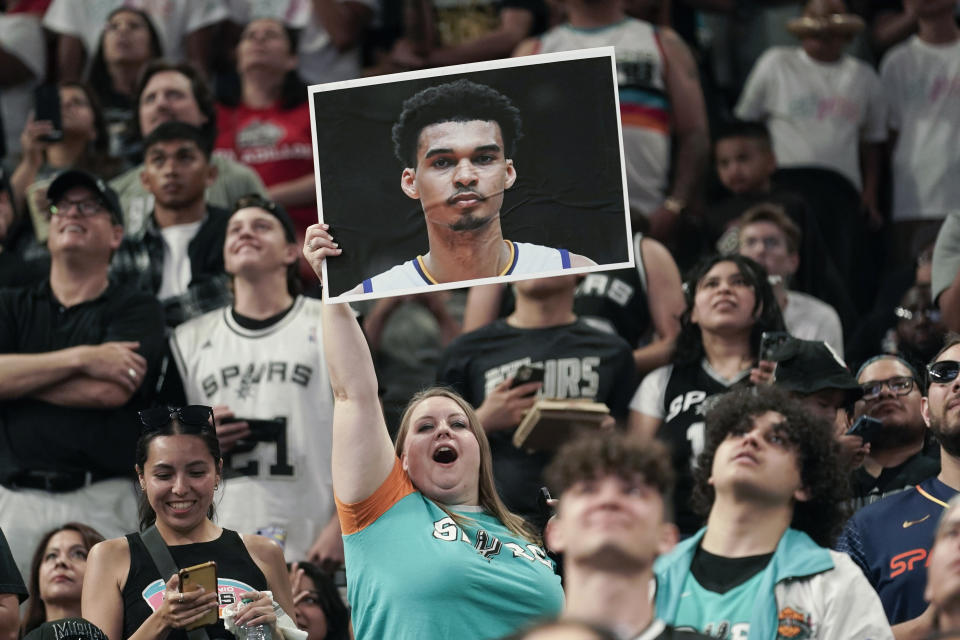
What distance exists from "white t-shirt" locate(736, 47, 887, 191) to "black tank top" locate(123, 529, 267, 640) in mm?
5042

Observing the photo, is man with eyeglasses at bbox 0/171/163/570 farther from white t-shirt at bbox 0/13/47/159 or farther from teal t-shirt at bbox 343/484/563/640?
white t-shirt at bbox 0/13/47/159

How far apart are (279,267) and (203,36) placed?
3239 mm

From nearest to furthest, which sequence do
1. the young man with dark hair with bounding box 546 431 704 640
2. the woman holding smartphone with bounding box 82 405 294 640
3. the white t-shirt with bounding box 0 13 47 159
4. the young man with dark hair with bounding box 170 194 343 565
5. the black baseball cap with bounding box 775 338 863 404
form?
the young man with dark hair with bounding box 546 431 704 640, the woman holding smartphone with bounding box 82 405 294 640, the black baseball cap with bounding box 775 338 863 404, the young man with dark hair with bounding box 170 194 343 565, the white t-shirt with bounding box 0 13 47 159

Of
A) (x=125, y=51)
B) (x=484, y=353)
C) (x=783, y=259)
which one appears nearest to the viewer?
(x=484, y=353)

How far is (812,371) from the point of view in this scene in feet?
18.5

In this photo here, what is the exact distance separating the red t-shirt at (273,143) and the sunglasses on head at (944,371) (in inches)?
165

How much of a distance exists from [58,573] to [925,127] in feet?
18.7

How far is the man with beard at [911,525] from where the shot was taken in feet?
15.6

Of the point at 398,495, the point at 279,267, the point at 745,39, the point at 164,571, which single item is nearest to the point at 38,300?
the point at 279,267

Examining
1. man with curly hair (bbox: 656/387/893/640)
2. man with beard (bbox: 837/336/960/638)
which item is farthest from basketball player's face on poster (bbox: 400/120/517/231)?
man with beard (bbox: 837/336/960/638)

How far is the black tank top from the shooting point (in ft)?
15.9

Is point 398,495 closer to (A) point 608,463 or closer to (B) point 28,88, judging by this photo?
(A) point 608,463

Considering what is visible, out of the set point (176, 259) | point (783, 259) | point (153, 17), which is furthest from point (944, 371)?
point (153, 17)

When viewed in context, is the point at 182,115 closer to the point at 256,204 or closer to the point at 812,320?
the point at 256,204
